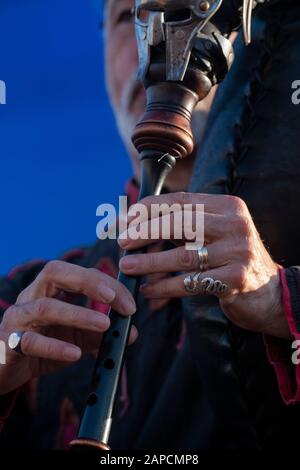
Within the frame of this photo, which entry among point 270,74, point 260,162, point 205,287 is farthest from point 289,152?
point 205,287

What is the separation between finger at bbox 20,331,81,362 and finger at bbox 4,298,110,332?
0.06 feet

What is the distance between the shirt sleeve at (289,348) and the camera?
2.42 ft

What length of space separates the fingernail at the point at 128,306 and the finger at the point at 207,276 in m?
0.05

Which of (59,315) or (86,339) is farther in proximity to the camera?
(86,339)

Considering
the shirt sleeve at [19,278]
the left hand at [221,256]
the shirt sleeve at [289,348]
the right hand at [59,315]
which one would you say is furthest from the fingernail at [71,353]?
the shirt sleeve at [19,278]

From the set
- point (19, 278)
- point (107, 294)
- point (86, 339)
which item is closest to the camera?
point (107, 294)

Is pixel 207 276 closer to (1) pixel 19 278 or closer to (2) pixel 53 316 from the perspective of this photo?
(2) pixel 53 316

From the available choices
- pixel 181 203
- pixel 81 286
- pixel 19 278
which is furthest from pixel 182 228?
pixel 19 278

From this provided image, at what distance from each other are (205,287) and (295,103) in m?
0.32

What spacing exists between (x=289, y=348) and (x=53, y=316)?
264mm

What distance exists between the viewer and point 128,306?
2.28 feet

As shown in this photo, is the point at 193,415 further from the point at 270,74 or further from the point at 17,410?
the point at 270,74

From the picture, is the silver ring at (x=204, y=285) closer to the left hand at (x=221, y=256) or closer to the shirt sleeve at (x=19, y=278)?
the left hand at (x=221, y=256)

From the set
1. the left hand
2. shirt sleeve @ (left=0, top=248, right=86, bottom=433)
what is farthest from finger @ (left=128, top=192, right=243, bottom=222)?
shirt sleeve @ (left=0, top=248, right=86, bottom=433)
